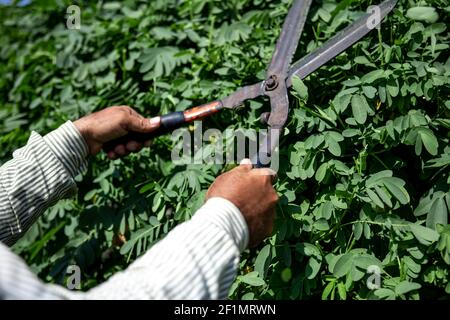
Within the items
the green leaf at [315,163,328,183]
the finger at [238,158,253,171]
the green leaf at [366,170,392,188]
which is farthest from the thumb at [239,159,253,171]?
the green leaf at [366,170,392,188]

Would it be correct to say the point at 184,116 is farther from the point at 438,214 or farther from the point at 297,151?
the point at 438,214

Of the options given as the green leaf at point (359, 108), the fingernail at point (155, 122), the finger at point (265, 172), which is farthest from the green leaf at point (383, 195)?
the fingernail at point (155, 122)

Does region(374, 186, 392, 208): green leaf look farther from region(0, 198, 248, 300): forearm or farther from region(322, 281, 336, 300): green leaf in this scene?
region(0, 198, 248, 300): forearm

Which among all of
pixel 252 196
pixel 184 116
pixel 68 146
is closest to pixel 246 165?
pixel 252 196

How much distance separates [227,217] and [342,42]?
0.75 meters

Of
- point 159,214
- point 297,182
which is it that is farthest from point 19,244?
point 297,182

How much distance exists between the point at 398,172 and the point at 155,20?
4.39 ft

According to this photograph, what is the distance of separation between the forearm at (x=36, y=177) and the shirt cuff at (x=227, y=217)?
27.9 inches

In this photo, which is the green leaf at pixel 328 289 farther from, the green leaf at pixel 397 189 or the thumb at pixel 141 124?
the thumb at pixel 141 124

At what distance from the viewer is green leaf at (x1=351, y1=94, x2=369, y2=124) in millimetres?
1749

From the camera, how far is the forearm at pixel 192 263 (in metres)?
1.19

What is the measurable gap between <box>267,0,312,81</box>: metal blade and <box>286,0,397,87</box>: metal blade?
0.18ft

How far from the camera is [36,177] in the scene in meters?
1.82

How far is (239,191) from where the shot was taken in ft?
4.57
